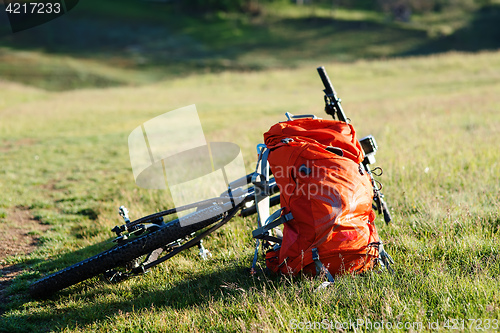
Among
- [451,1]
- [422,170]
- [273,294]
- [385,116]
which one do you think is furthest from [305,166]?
[451,1]

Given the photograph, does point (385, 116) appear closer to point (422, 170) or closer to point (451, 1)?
point (422, 170)

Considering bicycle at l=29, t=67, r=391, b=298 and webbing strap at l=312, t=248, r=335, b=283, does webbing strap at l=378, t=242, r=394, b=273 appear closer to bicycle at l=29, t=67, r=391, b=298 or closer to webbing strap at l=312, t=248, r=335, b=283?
webbing strap at l=312, t=248, r=335, b=283

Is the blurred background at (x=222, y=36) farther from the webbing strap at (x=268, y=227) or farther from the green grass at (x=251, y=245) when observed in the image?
the webbing strap at (x=268, y=227)

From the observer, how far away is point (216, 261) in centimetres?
457

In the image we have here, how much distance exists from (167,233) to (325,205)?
5.72 ft

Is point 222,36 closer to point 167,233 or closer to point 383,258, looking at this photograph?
point 167,233

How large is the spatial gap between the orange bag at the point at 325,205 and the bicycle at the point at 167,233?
0.30 meters

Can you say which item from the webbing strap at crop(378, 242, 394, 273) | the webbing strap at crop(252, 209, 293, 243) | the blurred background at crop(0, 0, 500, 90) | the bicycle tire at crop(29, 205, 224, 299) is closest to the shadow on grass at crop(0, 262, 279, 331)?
the bicycle tire at crop(29, 205, 224, 299)

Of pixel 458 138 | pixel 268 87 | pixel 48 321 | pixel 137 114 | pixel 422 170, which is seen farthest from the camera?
pixel 268 87

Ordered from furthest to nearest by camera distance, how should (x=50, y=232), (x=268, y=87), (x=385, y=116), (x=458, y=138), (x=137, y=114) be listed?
(x=268, y=87) < (x=137, y=114) < (x=385, y=116) < (x=458, y=138) < (x=50, y=232)

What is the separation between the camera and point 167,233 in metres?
4.10

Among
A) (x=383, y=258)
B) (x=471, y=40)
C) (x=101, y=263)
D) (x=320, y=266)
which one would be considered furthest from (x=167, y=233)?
(x=471, y=40)

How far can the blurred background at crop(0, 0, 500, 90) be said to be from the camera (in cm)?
4916

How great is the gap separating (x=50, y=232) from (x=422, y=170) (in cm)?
625
